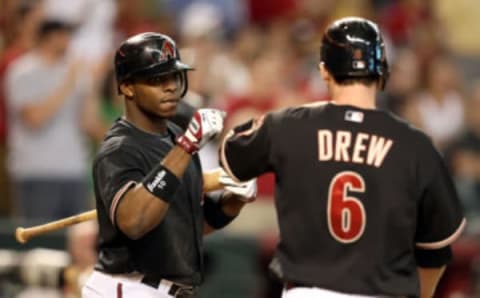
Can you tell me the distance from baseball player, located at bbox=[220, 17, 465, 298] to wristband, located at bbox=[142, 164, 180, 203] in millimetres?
309

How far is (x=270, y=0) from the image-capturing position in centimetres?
1380

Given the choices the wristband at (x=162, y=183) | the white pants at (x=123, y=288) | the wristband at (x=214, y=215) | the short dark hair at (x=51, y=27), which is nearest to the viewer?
the wristband at (x=162, y=183)

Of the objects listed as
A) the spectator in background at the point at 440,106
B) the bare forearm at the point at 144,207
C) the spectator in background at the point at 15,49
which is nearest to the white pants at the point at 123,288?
the bare forearm at the point at 144,207

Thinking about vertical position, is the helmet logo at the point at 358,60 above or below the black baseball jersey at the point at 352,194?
above

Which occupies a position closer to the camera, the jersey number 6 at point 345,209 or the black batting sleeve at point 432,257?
the jersey number 6 at point 345,209

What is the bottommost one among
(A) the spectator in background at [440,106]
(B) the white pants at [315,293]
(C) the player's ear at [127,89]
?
(A) the spectator in background at [440,106]

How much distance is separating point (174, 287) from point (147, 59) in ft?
3.19

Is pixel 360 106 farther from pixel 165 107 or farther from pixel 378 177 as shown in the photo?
pixel 165 107

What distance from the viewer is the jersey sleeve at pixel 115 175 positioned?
18.4ft

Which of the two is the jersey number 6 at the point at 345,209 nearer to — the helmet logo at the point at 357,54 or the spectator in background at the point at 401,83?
the helmet logo at the point at 357,54

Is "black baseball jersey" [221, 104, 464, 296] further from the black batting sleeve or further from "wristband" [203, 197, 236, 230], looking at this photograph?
"wristband" [203, 197, 236, 230]

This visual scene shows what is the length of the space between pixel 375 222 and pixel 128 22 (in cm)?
765

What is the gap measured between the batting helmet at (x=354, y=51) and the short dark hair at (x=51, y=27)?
4.59 metres

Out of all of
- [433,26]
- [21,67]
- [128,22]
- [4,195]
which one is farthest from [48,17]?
[433,26]
